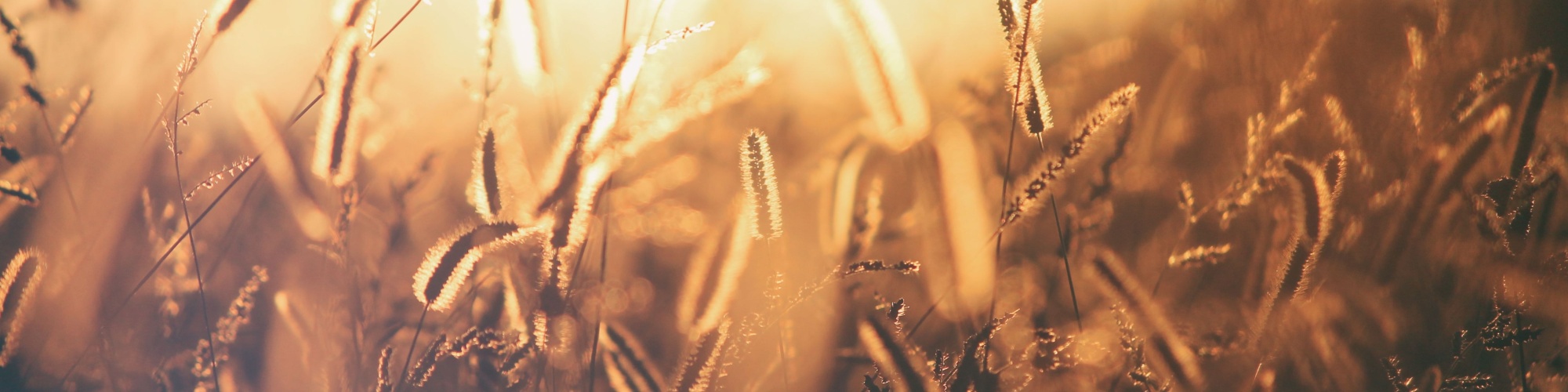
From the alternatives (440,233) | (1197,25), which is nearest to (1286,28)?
(1197,25)

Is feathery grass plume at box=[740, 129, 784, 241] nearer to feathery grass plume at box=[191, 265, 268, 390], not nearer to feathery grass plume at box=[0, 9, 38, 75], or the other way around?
feathery grass plume at box=[191, 265, 268, 390]

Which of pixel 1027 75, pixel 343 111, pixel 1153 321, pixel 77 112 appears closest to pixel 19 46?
pixel 77 112

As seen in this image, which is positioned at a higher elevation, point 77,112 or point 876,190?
point 77,112

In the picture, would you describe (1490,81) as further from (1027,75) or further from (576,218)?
(576,218)

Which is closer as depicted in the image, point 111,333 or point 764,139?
point 764,139

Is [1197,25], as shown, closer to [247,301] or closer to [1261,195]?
[1261,195]

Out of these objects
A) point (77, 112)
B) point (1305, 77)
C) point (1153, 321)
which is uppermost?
point (77, 112)

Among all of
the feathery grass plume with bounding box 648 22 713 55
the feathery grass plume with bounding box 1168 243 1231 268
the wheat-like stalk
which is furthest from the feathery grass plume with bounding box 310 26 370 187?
the feathery grass plume with bounding box 1168 243 1231 268
